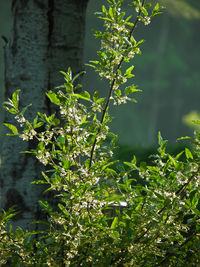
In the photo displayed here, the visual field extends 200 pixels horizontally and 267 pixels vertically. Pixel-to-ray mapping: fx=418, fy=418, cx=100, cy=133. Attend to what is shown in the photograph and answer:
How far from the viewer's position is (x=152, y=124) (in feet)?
114

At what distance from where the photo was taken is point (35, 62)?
2.38 m

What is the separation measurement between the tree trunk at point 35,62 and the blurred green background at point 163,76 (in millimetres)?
28966

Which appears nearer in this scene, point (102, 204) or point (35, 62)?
point (102, 204)

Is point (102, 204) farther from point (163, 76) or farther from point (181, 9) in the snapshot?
point (163, 76)

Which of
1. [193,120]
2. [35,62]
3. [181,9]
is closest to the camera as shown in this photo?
[193,120]

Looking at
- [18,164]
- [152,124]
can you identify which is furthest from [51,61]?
[152,124]

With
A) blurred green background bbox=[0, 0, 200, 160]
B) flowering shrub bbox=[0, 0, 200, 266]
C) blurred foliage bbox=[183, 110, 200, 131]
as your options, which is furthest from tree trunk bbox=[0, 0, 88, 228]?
blurred green background bbox=[0, 0, 200, 160]

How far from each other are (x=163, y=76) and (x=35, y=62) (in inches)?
1310

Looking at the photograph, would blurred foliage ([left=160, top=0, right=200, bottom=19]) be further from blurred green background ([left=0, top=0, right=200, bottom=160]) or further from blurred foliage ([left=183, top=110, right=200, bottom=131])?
blurred foliage ([left=183, top=110, right=200, bottom=131])

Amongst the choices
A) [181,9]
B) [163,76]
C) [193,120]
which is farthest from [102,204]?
[163,76]

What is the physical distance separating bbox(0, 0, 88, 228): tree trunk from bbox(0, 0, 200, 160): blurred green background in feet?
95.0

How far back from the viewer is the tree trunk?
7.76 ft

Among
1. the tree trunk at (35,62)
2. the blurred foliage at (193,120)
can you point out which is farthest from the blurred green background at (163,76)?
the tree trunk at (35,62)

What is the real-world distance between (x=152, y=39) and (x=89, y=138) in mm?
36474
